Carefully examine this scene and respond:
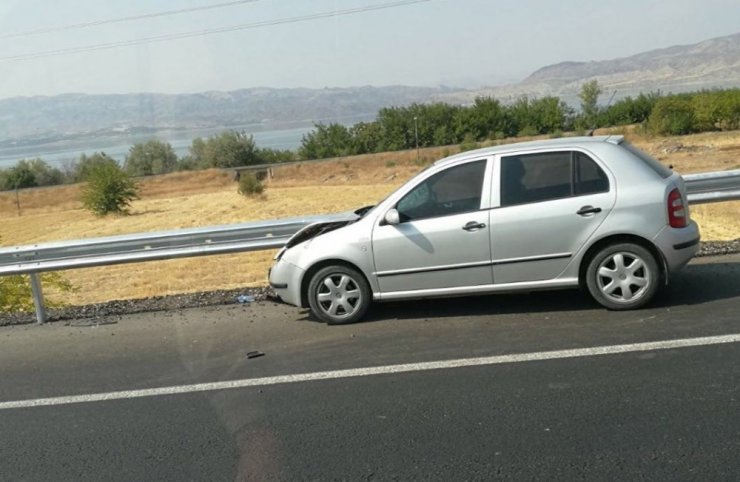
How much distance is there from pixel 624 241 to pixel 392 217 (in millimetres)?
2022

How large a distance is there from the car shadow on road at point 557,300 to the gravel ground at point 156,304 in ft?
3.56

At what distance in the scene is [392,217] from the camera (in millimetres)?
6891

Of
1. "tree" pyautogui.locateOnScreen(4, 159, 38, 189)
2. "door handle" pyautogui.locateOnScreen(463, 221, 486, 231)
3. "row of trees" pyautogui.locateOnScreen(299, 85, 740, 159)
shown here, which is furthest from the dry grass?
"row of trees" pyautogui.locateOnScreen(299, 85, 740, 159)

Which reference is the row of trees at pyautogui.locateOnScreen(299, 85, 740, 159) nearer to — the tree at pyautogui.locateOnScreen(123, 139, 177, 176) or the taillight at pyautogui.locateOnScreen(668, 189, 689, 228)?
the tree at pyautogui.locateOnScreen(123, 139, 177, 176)

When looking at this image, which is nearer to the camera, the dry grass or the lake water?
the dry grass

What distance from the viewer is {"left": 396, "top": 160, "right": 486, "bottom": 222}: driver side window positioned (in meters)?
6.86

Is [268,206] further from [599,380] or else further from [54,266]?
[599,380]

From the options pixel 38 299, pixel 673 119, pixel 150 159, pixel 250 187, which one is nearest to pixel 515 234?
pixel 38 299

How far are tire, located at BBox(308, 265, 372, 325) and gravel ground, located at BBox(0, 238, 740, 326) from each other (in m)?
1.40

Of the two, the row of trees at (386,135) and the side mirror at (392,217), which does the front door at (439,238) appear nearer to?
the side mirror at (392,217)

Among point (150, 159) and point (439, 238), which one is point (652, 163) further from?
point (150, 159)

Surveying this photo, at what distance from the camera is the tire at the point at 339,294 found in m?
7.11

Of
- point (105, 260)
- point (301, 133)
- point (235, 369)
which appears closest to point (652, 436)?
point (235, 369)

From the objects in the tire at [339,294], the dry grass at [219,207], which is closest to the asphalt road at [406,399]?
the tire at [339,294]
